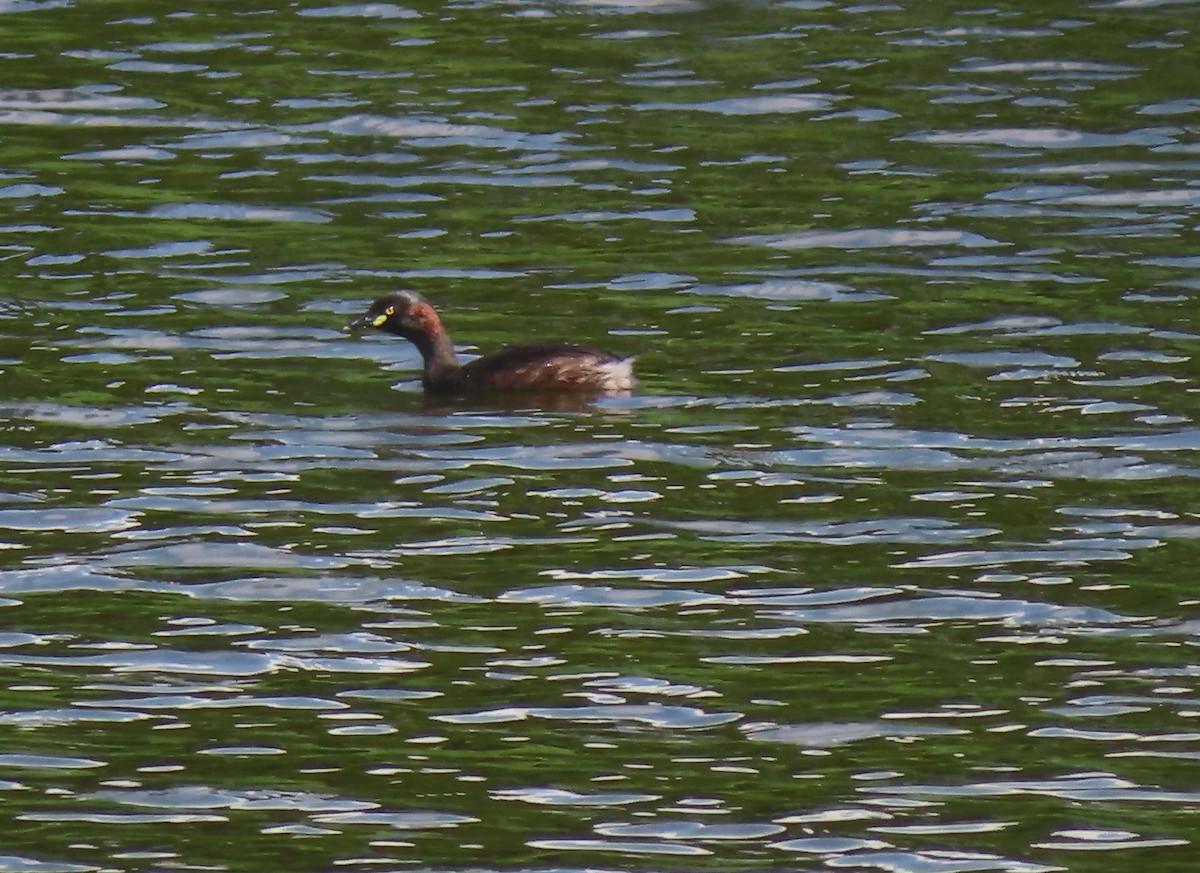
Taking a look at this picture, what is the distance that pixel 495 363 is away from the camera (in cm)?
1385

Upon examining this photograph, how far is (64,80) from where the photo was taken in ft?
68.7

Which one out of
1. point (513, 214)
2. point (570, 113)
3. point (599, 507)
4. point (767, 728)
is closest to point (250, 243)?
point (513, 214)

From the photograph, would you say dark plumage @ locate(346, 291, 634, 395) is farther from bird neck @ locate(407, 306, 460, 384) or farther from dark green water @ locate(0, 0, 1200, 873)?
dark green water @ locate(0, 0, 1200, 873)

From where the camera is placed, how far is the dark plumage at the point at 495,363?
13.4 m

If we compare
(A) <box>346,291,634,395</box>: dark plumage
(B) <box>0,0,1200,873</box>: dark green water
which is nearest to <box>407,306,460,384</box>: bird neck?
(A) <box>346,291,634,395</box>: dark plumage

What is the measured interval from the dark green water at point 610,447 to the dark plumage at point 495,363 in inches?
7.5

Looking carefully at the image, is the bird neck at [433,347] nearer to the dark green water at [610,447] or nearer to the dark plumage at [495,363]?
the dark plumage at [495,363]

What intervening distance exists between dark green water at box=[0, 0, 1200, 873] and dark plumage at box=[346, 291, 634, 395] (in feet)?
0.63

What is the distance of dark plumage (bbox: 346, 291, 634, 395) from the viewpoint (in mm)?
13359

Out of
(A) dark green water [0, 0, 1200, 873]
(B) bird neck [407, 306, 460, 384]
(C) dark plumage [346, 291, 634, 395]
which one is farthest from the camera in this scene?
(B) bird neck [407, 306, 460, 384]

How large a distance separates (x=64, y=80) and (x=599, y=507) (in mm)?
10561

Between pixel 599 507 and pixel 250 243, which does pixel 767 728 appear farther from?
pixel 250 243

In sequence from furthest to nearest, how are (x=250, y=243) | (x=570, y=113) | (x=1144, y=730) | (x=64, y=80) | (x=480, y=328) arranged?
(x=64, y=80)
(x=570, y=113)
(x=250, y=243)
(x=480, y=328)
(x=1144, y=730)

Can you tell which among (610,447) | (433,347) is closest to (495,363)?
(433,347)
